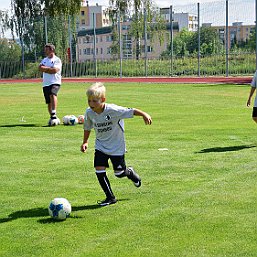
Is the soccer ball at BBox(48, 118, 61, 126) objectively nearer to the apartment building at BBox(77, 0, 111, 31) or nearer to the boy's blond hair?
the boy's blond hair

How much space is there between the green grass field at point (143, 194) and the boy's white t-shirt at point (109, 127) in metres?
0.72

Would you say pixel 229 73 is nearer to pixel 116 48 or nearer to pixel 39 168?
pixel 116 48

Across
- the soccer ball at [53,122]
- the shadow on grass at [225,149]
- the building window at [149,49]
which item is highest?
the building window at [149,49]

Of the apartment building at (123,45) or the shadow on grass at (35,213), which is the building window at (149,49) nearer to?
the apartment building at (123,45)

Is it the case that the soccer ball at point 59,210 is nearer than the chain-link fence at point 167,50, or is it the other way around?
the soccer ball at point 59,210

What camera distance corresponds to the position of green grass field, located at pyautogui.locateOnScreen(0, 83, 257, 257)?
5.95 meters

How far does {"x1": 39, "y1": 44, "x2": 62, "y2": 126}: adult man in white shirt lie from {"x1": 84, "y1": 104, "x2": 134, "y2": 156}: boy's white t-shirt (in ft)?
28.3

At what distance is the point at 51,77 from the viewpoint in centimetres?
1650

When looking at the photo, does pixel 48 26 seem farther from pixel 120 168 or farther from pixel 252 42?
pixel 120 168

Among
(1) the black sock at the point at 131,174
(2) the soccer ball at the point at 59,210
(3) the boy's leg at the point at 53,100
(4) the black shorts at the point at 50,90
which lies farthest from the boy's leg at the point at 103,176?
(4) the black shorts at the point at 50,90

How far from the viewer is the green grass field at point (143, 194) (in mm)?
5949

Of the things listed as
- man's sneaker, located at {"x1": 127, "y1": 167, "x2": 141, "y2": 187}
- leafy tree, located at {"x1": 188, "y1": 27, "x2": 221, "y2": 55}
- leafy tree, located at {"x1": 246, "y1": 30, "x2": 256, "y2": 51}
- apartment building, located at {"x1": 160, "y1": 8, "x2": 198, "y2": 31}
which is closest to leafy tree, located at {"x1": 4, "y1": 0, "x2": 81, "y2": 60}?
apartment building, located at {"x1": 160, "y1": 8, "x2": 198, "y2": 31}

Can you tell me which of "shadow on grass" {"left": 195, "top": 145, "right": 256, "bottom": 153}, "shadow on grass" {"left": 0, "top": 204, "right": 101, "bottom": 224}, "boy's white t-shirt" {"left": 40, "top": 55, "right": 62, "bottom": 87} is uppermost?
"boy's white t-shirt" {"left": 40, "top": 55, "right": 62, "bottom": 87}

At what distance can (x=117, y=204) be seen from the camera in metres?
7.53
